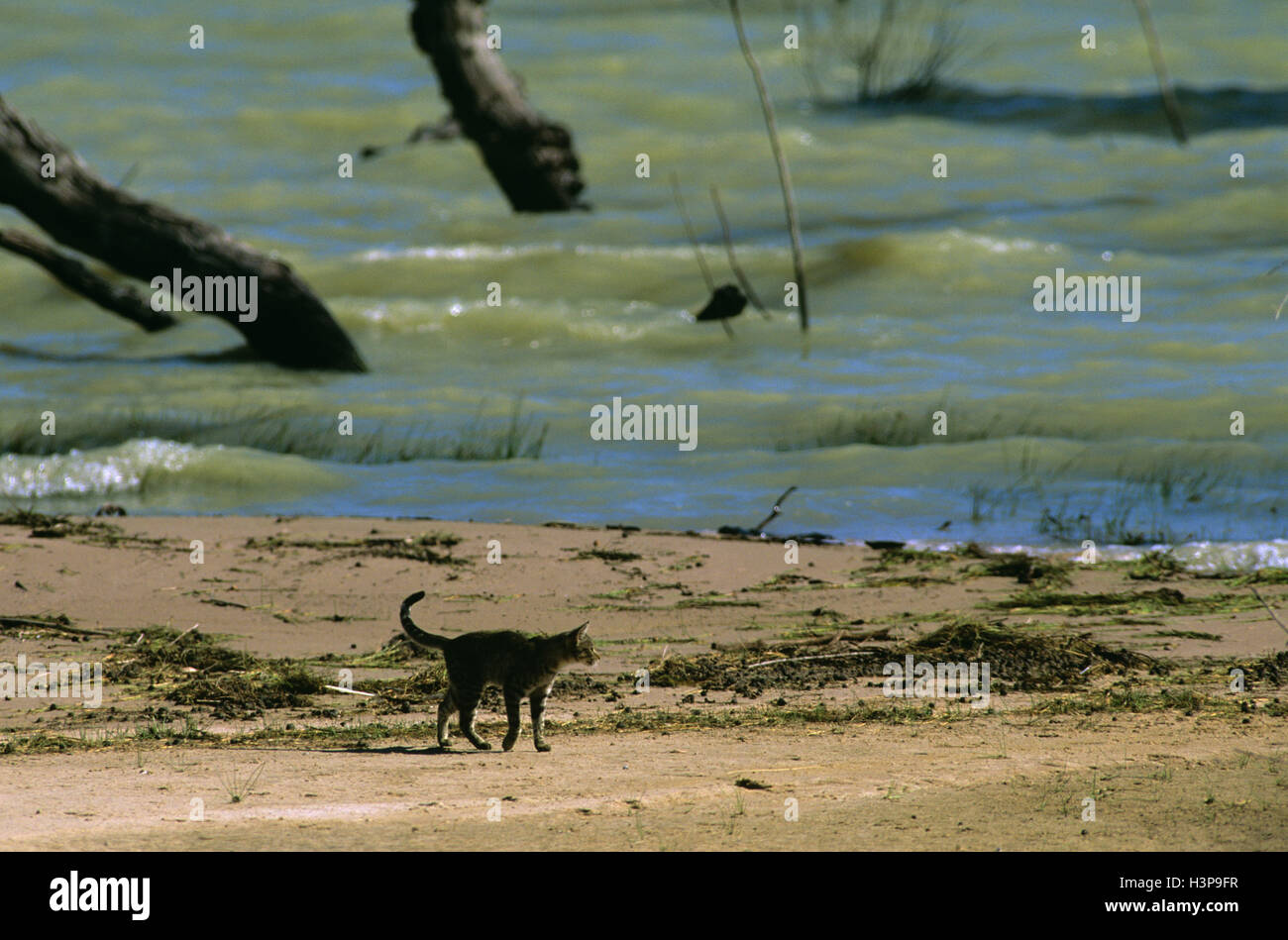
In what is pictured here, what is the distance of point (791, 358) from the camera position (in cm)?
1439

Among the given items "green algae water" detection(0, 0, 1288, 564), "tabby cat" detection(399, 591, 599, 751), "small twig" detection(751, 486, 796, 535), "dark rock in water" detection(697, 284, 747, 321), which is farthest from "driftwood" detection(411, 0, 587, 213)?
"tabby cat" detection(399, 591, 599, 751)

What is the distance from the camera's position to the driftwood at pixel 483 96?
16.7m

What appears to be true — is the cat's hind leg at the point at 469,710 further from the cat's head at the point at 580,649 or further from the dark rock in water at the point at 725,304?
the dark rock in water at the point at 725,304

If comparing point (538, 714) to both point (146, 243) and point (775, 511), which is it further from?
point (146, 243)

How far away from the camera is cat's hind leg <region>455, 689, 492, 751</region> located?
5.48 m

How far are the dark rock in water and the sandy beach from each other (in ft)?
20.7

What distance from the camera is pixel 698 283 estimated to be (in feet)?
58.0

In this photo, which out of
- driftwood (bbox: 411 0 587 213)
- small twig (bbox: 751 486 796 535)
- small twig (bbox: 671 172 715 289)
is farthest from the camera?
driftwood (bbox: 411 0 587 213)

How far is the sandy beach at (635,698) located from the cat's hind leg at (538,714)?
68mm

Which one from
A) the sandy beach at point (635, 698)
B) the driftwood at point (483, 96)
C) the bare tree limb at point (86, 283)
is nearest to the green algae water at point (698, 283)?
the bare tree limb at point (86, 283)

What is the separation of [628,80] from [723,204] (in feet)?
20.8

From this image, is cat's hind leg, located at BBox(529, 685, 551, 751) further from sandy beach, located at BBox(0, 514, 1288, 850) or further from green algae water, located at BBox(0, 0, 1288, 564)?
green algae water, located at BBox(0, 0, 1288, 564)

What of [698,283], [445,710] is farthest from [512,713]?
[698,283]

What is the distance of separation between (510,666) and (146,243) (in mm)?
8554
